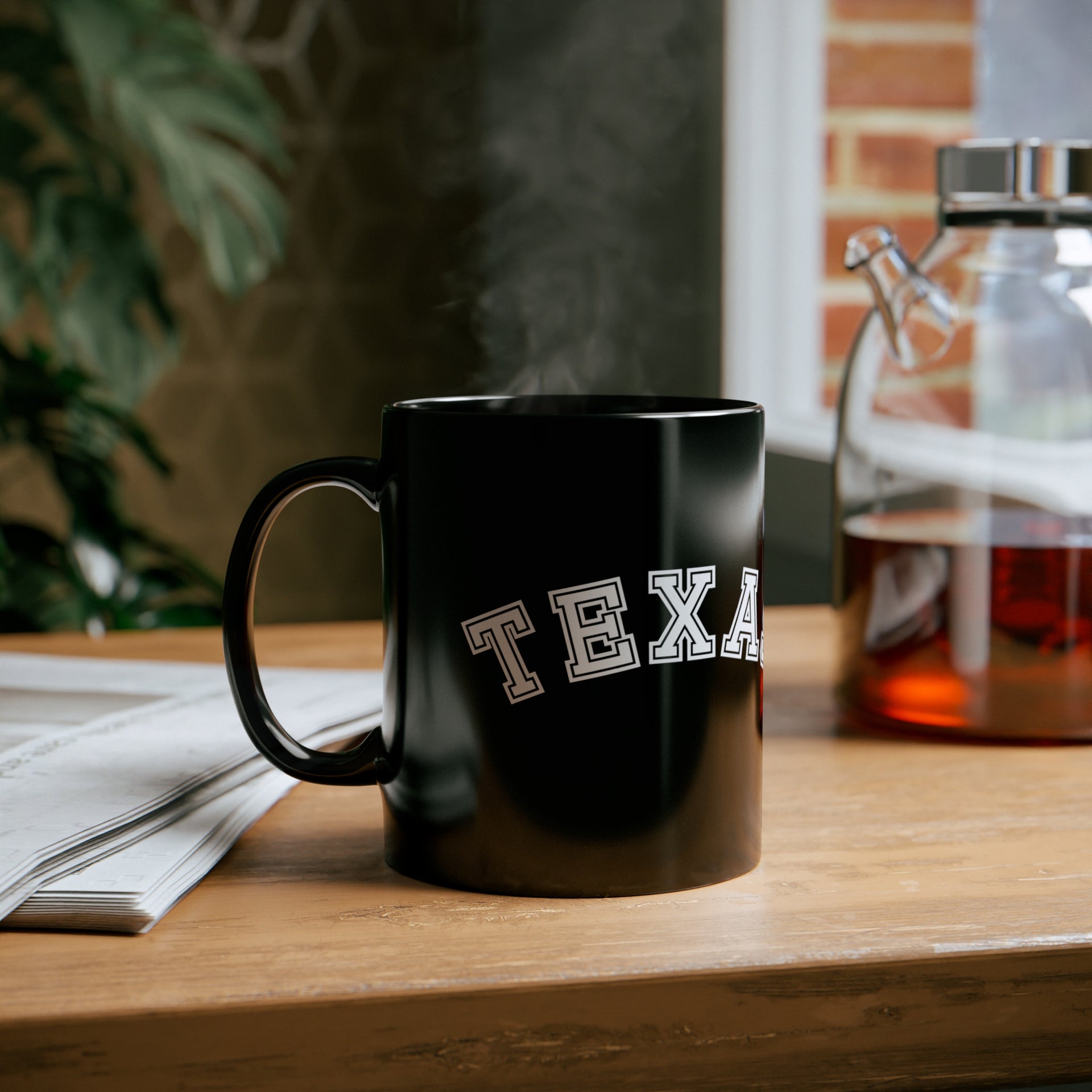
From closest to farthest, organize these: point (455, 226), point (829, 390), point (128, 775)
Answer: point (128, 775)
point (829, 390)
point (455, 226)

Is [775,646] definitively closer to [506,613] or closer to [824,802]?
[824,802]

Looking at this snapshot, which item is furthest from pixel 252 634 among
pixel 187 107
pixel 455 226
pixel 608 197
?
pixel 455 226

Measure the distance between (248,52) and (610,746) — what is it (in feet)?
8.47

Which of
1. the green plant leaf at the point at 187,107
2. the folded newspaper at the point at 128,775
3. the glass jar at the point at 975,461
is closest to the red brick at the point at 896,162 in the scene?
the green plant leaf at the point at 187,107

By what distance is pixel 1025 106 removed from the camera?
1407 mm

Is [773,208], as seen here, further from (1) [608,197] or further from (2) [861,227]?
(1) [608,197]

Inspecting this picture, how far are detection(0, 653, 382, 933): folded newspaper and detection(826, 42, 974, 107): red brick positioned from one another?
1141 mm

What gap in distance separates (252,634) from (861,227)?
1.31 m

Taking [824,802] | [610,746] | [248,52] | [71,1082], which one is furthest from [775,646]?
[248,52]

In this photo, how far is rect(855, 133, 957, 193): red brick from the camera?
1.50 metres

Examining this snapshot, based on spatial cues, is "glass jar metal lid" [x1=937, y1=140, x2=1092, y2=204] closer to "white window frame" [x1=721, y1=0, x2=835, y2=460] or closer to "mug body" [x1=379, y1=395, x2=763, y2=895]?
"mug body" [x1=379, y1=395, x2=763, y2=895]

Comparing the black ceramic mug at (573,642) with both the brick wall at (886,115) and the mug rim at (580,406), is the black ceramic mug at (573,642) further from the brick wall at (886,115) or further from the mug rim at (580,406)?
the brick wall at (886,115)

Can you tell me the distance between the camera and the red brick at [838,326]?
62.0 inches

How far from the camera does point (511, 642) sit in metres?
0.38
